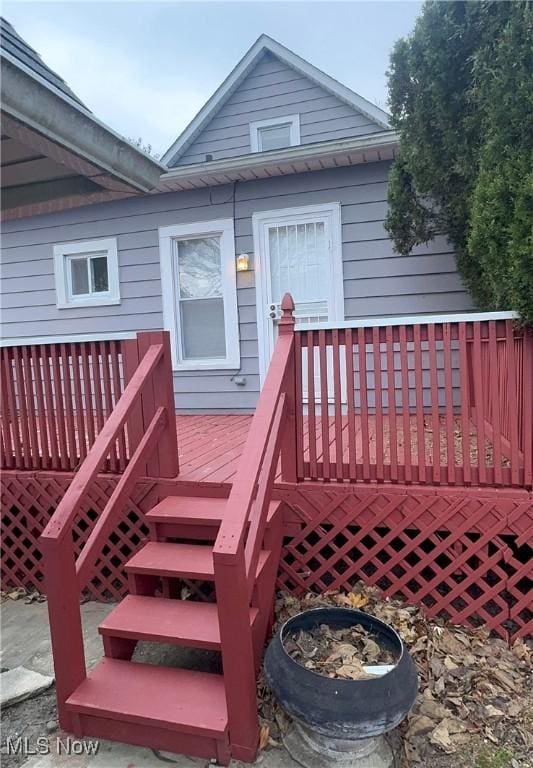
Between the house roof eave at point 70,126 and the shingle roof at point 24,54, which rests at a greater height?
the shingle roof at point 24,54

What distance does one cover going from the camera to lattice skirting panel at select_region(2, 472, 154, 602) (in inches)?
131

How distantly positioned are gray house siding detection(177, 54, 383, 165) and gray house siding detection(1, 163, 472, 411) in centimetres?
82

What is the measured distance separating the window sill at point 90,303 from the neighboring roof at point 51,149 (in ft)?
9.36

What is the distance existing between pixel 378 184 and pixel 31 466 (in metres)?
3.95

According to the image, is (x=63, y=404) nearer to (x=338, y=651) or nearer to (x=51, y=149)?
(x=51, y=149)

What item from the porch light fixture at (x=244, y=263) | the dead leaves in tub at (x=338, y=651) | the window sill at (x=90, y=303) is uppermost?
the porch light fixture at (x=244, y=263)

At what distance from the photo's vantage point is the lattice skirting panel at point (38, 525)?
3338 millimetres

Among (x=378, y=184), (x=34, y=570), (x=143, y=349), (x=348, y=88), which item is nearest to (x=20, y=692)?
(x=34, y=570)

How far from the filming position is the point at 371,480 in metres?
2.87

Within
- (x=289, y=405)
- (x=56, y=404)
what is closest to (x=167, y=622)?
(x=289, y=405)

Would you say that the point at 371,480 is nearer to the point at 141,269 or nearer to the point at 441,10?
the point at 441,10

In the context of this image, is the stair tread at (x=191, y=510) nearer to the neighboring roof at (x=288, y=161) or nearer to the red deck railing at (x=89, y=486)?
the red deck railing at (x=89, y=486)

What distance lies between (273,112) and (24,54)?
422cm

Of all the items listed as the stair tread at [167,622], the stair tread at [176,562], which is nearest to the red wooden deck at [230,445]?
the stair tread at [176,562]
